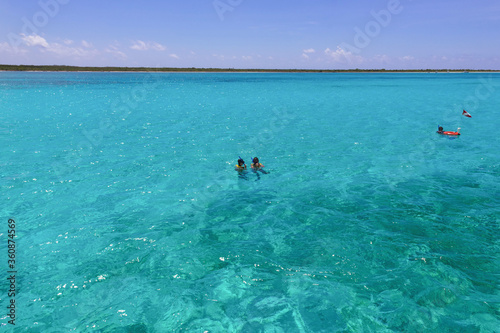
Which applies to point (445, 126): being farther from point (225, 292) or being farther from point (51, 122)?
point (51, 122)

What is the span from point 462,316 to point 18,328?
13.0m

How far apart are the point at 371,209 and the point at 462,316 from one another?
6549 millimetres

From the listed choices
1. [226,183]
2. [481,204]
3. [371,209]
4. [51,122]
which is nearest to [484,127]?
[481,204]

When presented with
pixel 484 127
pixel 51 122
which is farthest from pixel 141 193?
pixel 484 127

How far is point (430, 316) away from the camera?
27.3ft

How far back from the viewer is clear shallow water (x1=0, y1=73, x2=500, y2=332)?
8570 millimetres

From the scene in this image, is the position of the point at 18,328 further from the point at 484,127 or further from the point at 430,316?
the point at 484,127

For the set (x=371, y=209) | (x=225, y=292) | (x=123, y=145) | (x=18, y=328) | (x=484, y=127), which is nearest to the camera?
(x=18, y=328)

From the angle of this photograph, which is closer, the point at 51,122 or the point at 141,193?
the point at 141,193

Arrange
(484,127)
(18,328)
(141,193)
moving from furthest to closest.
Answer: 1. (484,127)
2. (141,193)
3. (18,328)

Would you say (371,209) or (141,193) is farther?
(141,193)

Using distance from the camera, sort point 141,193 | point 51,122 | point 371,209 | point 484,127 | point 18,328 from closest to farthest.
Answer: point 18,328, point 371,209, point 141,193, point 484,127, point 51,122

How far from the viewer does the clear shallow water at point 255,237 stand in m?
8.57

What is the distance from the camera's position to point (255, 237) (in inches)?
486
